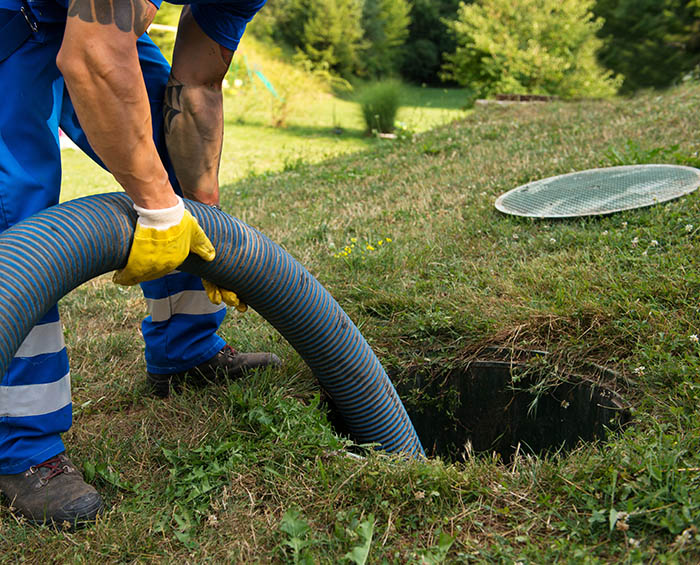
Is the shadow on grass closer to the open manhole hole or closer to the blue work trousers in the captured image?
the open manhole hole

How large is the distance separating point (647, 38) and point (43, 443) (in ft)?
52.6

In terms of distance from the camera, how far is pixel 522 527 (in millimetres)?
1606

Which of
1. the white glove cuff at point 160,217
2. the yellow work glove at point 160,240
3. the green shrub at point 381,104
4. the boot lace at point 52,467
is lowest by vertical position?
the green shrub at point 381,104

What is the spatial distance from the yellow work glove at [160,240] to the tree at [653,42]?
13.6m

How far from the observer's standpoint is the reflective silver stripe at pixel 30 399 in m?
1.88

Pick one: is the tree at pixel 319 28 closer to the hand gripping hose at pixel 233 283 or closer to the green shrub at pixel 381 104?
the green shrub at pixel 381 104

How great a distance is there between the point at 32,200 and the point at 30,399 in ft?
1.96

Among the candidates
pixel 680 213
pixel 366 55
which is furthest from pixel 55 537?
pixel 366 55

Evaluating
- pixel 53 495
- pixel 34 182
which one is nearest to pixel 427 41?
pixel 34 182

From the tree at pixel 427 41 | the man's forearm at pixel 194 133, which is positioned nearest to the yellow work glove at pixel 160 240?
the man's forearm at pixel 194 133

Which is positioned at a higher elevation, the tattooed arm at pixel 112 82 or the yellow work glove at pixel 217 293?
the tattooed arm at pixel 112 82

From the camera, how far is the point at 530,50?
11.3 metres

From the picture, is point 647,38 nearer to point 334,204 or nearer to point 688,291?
point 334,204

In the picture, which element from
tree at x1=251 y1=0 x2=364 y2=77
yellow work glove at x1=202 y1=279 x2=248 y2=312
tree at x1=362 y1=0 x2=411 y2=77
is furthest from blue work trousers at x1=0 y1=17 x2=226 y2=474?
tree at x1=362 y1=0 x2=411 y2=77
